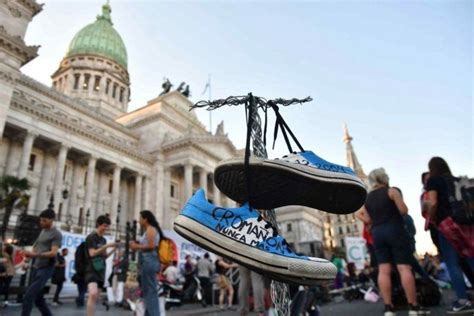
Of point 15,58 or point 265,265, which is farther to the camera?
point 15,58

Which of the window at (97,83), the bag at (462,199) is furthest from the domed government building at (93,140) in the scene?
the bag at (462,199)

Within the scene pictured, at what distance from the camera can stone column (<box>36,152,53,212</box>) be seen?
23.0 m

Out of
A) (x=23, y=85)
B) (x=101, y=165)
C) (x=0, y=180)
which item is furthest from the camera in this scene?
(x=101, y=165)

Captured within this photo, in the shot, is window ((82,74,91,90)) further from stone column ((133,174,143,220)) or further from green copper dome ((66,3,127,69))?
stone column ((133,174,143,220))

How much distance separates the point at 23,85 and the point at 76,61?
22.3 meters

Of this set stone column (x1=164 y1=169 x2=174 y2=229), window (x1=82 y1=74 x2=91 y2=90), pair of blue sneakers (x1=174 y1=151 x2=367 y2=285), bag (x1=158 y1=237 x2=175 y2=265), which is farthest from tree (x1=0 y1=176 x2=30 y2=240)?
window (x1=82 y1=74 x2=91 y2=90)

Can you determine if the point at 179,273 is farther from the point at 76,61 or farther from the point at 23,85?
the point at 76,61

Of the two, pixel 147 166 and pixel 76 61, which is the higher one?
pixel 76 61

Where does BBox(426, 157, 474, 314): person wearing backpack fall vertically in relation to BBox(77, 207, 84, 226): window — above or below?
below

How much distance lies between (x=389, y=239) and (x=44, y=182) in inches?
1071

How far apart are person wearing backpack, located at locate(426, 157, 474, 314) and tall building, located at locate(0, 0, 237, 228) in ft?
67.1

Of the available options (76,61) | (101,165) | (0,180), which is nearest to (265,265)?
(0,180)

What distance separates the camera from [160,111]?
3600cm

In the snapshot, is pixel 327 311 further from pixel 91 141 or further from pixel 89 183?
pixel 91 141
